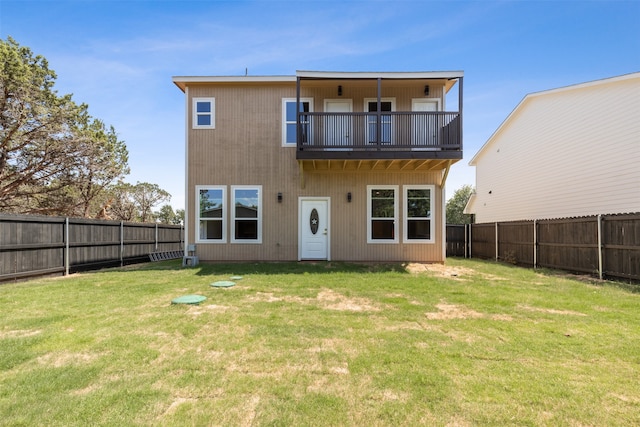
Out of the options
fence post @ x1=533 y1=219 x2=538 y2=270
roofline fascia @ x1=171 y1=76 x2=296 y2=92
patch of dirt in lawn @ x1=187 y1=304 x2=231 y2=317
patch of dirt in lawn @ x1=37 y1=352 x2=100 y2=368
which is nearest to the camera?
patch of dirt in lawn @ x1=37 y1=352 x2=100 y2=368

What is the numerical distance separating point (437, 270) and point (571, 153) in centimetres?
838

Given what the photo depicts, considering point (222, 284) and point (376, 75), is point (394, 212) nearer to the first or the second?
point (376, 75)

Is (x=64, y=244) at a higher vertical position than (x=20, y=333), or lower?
higher

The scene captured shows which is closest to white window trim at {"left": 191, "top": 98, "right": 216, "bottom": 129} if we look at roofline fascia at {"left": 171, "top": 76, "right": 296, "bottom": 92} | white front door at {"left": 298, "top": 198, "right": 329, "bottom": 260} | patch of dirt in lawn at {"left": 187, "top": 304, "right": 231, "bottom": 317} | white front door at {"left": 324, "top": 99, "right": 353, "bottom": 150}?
roofline fascia at {"left": 171, "top": 76, "right": 296, "bottom": 92}

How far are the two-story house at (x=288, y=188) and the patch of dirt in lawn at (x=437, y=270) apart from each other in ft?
1.70

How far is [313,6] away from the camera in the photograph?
28.2 feet

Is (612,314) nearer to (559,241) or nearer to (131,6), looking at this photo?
(559,241)

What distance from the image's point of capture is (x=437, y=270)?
28.3 ft

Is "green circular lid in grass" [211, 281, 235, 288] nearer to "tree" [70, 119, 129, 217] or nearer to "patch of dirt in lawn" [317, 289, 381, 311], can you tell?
"patch of dirt in lawn" [317, 289, 381, 311]

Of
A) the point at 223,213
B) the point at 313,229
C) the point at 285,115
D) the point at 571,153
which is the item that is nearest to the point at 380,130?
the point at 285,115

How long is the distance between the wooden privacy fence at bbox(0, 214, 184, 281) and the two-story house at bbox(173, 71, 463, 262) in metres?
2.50

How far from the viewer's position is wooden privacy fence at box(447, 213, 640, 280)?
689cm

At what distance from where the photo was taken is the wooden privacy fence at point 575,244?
689cm

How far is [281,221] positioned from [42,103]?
13185mm
